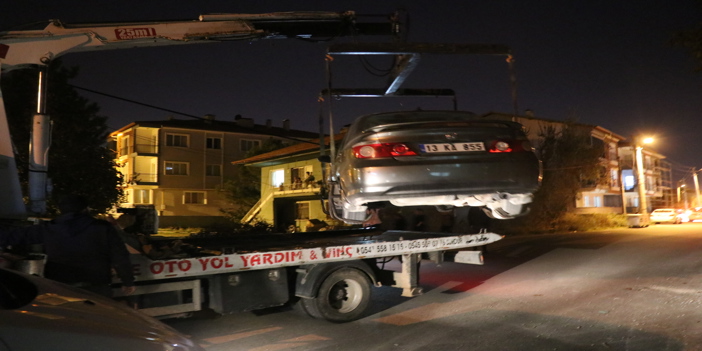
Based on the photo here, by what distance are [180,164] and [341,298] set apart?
121ft

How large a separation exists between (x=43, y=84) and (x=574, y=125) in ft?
98.4

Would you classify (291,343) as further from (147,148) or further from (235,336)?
(147,148)

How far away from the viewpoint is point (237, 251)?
21.3 ft

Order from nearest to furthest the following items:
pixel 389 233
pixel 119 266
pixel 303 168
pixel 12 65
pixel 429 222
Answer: pixel 119 266
pixel 12 65
pixel 389 233
pixel 429 222
pixel 303 168

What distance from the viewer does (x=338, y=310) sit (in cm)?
711

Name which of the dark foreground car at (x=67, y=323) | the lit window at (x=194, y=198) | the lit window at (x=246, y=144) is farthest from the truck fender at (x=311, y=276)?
the lit window at (x=246, y=144)

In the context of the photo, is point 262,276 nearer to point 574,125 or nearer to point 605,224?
point 574,125

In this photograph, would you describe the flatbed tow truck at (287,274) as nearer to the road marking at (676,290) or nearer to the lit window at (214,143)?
the road marking at (676,290)

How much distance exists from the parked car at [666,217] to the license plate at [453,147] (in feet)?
123

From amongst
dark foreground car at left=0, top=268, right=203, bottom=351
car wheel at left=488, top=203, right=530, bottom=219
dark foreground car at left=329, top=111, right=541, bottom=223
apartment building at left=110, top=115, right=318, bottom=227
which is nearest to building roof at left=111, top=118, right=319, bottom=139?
apartment building at left=110, top=115, right=318, bottom=227

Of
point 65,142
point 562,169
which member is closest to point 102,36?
point 65,142

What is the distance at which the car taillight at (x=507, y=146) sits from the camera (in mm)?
6477

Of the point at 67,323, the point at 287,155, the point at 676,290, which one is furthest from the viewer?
the point at 287,155

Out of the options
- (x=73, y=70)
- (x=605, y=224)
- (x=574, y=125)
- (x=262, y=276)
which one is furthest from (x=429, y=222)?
(x=605, y=224)
